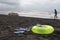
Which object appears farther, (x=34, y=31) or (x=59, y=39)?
(x=34, y=31)

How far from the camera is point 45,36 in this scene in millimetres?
11922

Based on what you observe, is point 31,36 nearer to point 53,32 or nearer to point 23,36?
point 23,36

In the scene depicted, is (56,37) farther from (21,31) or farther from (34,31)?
(21,31)

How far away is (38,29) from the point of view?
39.9 feet

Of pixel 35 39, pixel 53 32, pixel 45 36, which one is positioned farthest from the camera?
pixel 53 32

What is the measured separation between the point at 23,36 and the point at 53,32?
2356 mm

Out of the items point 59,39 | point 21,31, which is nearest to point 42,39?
point 59,39

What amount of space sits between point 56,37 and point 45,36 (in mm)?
736

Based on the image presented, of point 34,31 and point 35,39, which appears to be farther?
point 34,31

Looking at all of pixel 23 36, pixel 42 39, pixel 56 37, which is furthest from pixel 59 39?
pixel 23 36

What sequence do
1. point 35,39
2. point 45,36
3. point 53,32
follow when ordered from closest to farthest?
point 35,39 < point 45,36 < point 53,32

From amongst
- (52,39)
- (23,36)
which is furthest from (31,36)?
(52,39)

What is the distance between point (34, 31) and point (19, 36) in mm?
1240

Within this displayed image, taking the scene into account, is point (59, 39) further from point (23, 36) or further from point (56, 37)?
point (23, 36)
